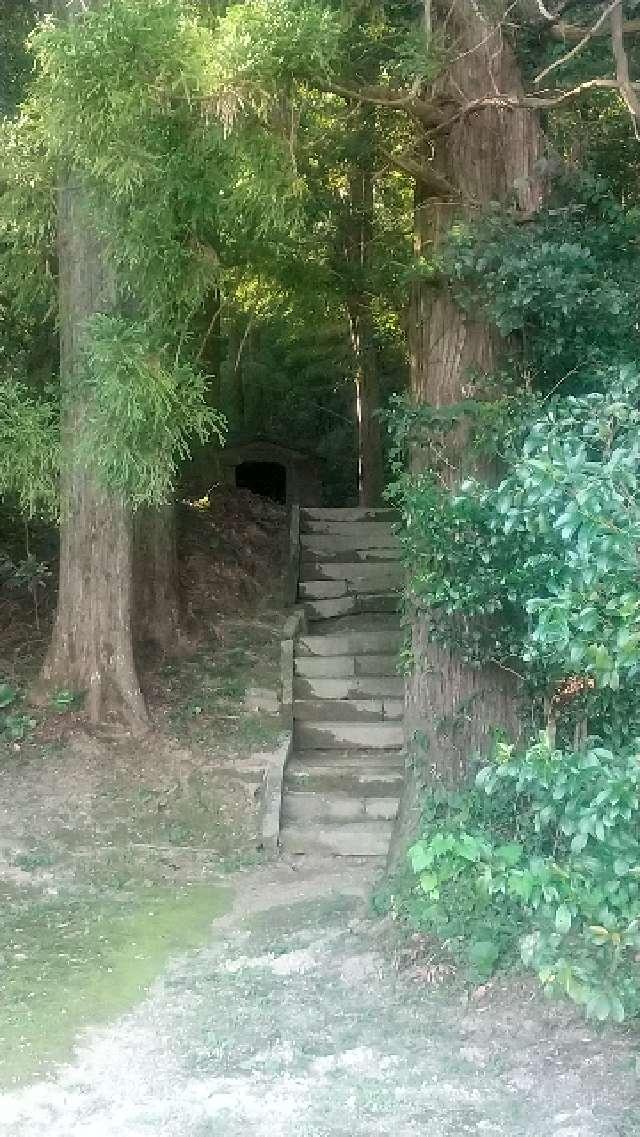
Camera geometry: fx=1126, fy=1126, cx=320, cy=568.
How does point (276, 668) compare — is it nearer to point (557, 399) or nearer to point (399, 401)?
point (399, 401)

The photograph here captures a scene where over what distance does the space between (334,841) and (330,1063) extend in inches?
130

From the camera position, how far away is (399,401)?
6.01 m

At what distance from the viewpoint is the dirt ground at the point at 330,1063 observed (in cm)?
391

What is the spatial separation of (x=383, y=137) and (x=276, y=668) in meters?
4.47

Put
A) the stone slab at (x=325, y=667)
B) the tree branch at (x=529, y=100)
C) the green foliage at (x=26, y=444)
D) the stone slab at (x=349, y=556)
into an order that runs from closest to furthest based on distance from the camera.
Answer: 1. the tree branch at (x=529, y=100)
2. the green foliage at (x=26, y=444)
3. the stone slab at (x=325, y=667)
4. the stone slab at (x=349, y=556)

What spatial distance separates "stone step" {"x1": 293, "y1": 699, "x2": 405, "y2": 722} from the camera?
8.88 metres

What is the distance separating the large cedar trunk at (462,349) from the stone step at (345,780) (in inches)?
73.5

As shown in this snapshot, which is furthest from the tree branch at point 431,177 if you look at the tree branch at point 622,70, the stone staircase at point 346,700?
the stone staircase at point 346,700

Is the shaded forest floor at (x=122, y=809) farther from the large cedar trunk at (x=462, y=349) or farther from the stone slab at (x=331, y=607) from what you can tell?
the large cedar trunk at (x=462, y=349)

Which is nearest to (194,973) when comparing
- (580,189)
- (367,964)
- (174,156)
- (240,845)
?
(367,964)

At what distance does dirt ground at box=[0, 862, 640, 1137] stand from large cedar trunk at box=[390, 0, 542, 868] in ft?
3.71

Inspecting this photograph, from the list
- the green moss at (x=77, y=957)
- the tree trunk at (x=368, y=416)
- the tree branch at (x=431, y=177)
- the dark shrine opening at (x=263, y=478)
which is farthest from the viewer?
the dark shrine opening at (x=263, y=478)

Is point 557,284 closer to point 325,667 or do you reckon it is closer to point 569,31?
point 569,31

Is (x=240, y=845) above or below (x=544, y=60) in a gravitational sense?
below
